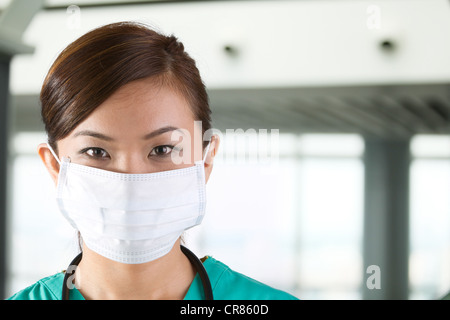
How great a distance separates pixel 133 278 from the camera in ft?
2.24

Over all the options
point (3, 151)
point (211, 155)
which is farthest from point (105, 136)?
point (3, 151)

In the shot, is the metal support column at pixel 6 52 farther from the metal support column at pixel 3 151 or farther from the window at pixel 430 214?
the window at pixel 430 214

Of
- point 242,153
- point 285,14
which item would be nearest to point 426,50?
point 285,14

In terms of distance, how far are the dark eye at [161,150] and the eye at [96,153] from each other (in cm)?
7

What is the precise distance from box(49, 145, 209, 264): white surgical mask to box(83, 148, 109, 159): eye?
20 millimetres

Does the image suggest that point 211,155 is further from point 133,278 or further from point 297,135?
point 297,135

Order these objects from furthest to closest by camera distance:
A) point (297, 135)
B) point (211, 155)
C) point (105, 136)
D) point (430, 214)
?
point (430, 214) < point (297, 135) < point (211, 155) < point (105, 136)

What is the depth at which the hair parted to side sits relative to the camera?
61cm

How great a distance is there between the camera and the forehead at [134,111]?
603 millimetres

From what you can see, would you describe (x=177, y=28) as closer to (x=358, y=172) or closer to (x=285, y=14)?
(x=285, y=14)

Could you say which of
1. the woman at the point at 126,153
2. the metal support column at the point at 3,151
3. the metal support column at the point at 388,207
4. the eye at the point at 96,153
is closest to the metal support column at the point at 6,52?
the metal support column at the point at 3,151

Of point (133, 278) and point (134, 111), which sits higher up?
point (134, 111)

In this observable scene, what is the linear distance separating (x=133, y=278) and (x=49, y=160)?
0.23m

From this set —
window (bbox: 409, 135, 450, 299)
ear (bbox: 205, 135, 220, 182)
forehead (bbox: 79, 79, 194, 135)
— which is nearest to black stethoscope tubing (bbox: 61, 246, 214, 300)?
ear (bbox: 205, 135, 220, 182)
